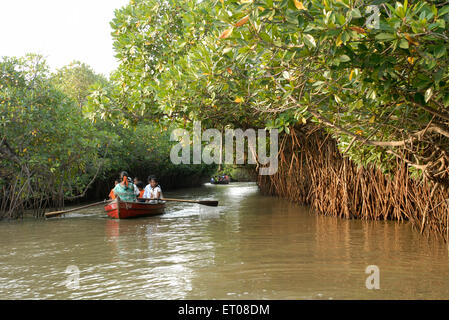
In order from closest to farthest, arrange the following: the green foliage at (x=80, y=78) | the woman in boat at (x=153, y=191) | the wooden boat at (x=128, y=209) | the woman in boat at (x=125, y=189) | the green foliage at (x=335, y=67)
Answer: the green foliage at (x=335, y=67), the wooden boat at (x=128, y=209), the woman in boat at (x=125, y=189), the woman in boat at (x=153, y=191), the green foliage at (x=80, y=78)

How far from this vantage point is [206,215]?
1181 centimetres

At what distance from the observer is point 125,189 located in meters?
10.9

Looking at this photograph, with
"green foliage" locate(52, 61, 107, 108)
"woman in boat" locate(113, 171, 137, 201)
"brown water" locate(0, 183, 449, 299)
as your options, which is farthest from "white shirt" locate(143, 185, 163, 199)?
"green foliage" locate(52, 61, 107, 108)

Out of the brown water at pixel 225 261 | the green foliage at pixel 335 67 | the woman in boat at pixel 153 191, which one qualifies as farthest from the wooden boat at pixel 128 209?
the green foliage at pixel 335 67

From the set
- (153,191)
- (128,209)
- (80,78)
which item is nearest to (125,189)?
(128,209)

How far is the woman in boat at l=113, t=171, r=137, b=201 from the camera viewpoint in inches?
426

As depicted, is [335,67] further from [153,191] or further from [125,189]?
[153,191]

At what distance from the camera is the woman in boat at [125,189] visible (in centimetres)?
1081

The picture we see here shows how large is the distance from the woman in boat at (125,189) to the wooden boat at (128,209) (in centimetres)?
40

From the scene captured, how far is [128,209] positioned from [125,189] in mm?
572

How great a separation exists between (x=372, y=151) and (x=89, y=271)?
4.60 meters

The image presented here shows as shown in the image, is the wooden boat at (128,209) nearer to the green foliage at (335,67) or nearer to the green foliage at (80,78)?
the green foliage at (335,67)

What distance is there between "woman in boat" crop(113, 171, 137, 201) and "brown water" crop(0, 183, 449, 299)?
5.19 ft

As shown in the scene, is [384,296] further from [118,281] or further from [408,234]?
[408,234]
